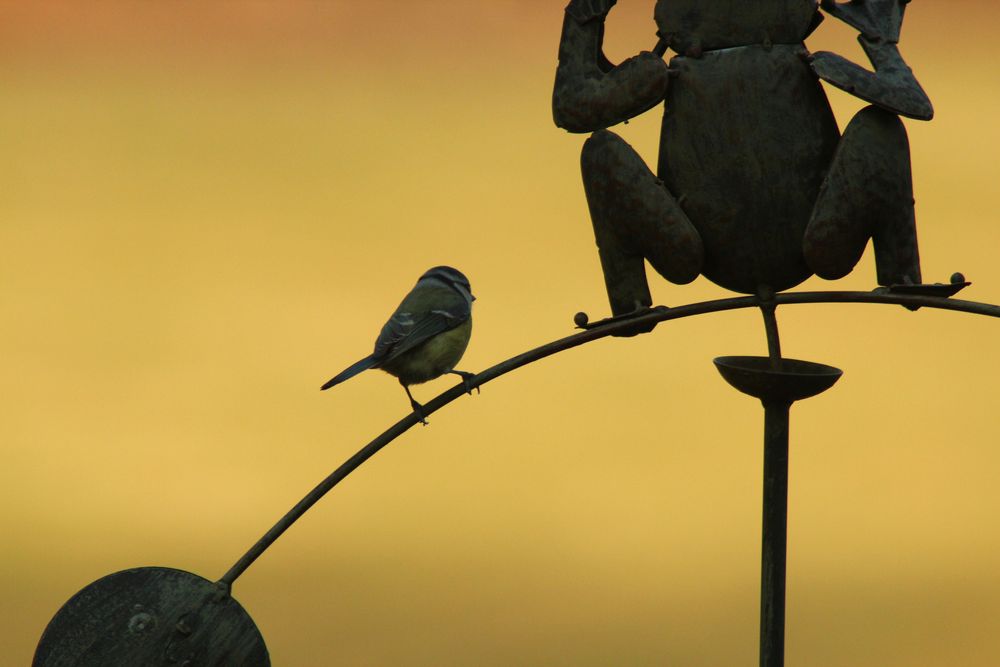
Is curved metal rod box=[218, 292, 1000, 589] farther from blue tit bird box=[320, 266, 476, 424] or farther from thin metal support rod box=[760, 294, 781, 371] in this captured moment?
blue tit bird box=[320, 266, 476, 424]

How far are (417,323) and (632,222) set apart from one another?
25.5 inches

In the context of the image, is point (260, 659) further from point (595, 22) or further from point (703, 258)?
point (595, 22)

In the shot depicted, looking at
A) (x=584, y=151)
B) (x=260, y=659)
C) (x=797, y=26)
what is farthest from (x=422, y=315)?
(x=797, y=26)

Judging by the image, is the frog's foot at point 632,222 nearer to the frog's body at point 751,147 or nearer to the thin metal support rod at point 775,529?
the frog's body at point 751,147

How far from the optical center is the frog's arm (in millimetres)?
2172

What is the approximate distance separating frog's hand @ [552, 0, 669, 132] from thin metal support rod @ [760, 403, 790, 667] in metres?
0.58

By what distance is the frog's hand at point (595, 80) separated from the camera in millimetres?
2273

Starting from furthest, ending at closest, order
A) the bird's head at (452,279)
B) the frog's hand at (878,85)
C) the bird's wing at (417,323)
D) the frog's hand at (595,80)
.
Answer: the bird's head at (452,279), the bird's wing at (417,323), the frog's hand at (595,80), the frog's hand at (878,85)

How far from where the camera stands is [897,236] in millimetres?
2250

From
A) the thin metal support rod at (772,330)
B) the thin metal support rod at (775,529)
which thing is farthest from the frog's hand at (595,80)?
the thin metal support rod at (775,529)

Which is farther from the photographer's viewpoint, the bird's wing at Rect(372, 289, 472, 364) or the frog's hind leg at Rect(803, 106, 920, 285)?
the bird's wing at Rect(372, 289, 472, 364)

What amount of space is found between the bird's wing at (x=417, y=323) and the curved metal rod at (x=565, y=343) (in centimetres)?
36

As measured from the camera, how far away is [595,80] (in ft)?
7.63

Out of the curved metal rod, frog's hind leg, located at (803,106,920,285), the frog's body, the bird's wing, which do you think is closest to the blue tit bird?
the bird's wing
